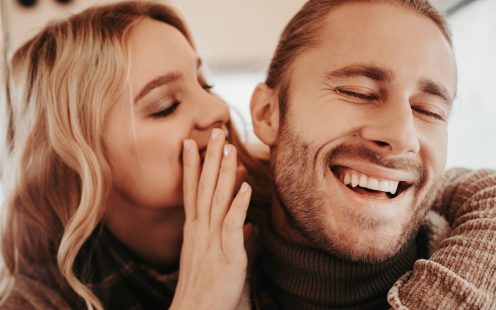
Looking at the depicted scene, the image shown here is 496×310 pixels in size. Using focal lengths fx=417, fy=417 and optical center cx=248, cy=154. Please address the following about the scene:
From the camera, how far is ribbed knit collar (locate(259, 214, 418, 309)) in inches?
37.1

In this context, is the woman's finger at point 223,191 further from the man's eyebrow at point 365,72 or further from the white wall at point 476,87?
the white wall at point 476,87

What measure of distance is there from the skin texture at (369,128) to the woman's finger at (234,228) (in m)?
0.12

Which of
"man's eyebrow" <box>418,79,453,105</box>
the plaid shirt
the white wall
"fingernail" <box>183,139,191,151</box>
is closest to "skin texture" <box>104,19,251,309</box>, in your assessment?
"fingernail" <box>183,139,191,151</box>

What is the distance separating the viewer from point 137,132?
107 centimetres

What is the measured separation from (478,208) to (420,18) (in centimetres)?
44

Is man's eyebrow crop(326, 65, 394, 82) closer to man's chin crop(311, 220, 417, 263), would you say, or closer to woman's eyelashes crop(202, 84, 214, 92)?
man's chin crop(311, 220, 417, 263)

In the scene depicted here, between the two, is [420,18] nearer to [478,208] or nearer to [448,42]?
[448,42]

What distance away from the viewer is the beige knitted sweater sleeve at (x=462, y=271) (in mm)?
730

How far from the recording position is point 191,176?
104 cm

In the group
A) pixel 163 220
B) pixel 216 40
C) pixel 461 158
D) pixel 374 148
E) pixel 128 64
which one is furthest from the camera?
pixel 216 40

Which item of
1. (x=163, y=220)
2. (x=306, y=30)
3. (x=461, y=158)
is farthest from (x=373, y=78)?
(x=461, y=158)

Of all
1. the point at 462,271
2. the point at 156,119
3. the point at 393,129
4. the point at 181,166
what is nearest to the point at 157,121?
the point at 156,119

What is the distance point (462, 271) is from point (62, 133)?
3.26 ft

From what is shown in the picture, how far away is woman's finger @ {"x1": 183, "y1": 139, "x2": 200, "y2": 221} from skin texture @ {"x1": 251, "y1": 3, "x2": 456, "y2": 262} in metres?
0.23
